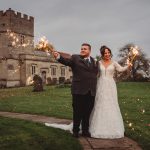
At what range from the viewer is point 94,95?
27.4ft

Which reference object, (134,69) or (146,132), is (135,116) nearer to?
(146,132)

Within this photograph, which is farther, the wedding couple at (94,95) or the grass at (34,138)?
the wedding couple at (94,95)

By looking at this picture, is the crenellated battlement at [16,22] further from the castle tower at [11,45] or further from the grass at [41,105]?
the grass at [41,105]

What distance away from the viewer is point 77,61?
8.27 metres

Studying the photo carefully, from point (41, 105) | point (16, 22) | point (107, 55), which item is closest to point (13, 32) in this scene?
point (16, 22)

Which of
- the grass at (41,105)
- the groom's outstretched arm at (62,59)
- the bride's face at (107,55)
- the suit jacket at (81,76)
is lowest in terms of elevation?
the grass at (41,105)

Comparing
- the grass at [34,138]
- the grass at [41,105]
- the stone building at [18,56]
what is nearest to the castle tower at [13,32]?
the stone building at [18,56]

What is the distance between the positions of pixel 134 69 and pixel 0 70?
2854cm

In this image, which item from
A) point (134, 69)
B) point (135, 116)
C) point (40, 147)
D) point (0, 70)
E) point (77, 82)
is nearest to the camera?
point (40, 147)

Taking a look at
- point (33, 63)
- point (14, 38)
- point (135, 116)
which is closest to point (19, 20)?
point (14, 38)

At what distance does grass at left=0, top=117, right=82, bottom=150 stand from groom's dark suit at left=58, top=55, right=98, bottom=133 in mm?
578

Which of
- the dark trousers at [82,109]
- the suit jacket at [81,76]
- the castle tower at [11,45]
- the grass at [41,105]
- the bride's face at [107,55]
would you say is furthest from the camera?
the castle tower at [11,45]

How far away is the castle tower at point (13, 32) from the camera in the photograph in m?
50.1

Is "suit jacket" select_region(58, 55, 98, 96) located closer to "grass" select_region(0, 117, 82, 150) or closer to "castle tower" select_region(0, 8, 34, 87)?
"grass" select_region(0, 117, 82, 150)
